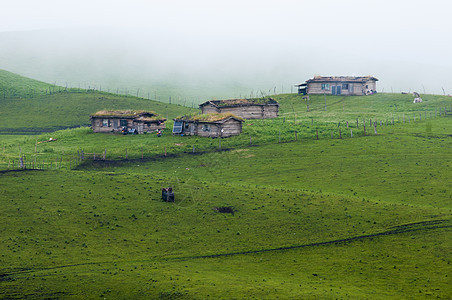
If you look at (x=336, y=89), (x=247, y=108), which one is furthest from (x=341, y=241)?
(x=336, y=89)

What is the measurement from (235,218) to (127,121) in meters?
48.8

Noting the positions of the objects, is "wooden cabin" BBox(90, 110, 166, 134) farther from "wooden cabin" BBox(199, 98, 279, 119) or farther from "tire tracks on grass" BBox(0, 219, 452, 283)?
"tire tracks on grass" BBox(0, 219, 452, 283)

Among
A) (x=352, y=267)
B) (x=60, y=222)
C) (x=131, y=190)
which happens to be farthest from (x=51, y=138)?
(x=352, y=267)

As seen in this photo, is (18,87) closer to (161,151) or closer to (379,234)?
(161,151)

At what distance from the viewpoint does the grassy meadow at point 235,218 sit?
36281 millimetres

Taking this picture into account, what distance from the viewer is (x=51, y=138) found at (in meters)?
89.1

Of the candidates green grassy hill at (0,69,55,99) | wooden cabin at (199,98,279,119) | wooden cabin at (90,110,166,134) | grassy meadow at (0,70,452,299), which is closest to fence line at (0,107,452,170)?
grassy meadow at (0,70,452,299)

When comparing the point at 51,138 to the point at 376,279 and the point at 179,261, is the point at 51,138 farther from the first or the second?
the point at 376,279

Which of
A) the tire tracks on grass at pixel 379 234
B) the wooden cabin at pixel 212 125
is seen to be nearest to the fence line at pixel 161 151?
the wooden cabin at pixel 212 125

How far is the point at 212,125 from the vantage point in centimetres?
8206

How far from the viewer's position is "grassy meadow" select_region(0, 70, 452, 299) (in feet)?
119

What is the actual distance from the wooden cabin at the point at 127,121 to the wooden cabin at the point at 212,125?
19.6 ft

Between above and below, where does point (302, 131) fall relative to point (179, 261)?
above

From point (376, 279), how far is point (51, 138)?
6691cm
